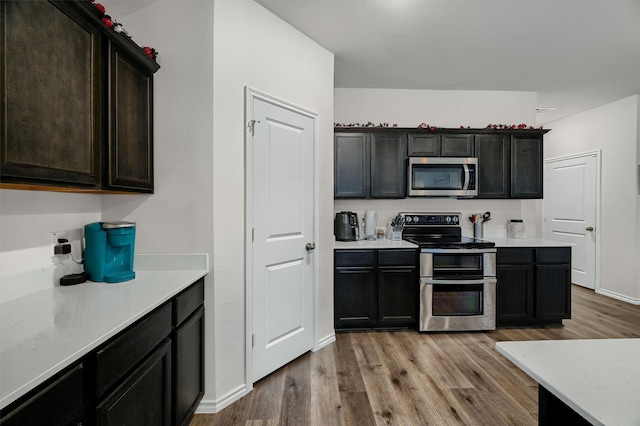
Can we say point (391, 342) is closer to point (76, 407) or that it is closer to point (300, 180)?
point (300, 180)

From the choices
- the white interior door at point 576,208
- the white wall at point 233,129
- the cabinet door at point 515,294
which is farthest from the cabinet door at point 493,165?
the white wall at point 233,129

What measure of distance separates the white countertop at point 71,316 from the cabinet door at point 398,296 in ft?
6.36

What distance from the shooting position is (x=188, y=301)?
183cm

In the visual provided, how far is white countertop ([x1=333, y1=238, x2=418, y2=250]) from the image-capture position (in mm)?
3330

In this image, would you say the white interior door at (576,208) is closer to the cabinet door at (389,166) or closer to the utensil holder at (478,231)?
the utensil holder at (478,231)

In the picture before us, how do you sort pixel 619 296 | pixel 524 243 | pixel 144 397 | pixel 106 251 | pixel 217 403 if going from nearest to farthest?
pixel 144 397
pixel 106 251
pixel 217 403
pixel 524 243
pixel 619 296

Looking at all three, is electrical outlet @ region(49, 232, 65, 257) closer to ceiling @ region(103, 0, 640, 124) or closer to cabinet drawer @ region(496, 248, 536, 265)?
ceiling @ region(103, 0, 640, 124)

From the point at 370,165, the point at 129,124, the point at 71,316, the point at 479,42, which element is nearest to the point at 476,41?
the point at 479,42

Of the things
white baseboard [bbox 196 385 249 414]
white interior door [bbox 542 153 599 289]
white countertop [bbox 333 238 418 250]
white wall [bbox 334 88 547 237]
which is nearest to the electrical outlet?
white baseboard [bbox 196 385 249 414]

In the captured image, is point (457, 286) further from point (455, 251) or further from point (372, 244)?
point (372, 244)

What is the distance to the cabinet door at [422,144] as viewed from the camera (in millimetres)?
3791

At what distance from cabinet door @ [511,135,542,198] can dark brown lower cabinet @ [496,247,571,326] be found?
29.1 inches

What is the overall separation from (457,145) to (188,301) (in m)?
3.29

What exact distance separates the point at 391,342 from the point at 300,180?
1.76 metres
